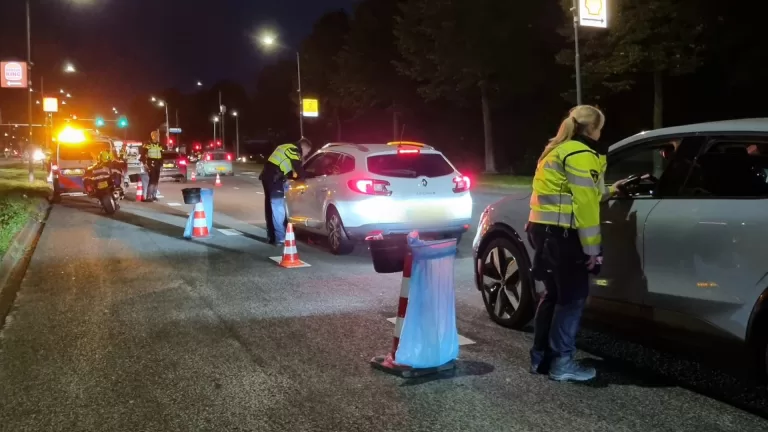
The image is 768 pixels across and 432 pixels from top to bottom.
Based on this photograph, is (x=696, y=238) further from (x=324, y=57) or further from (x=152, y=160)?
(x=324, y=57)

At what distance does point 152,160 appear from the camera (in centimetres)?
2086

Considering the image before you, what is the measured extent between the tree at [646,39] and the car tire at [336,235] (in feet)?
58.4

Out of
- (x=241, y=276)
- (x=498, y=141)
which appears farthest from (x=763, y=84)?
(x=241, y=276)

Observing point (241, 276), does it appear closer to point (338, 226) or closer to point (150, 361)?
point (338, 226)

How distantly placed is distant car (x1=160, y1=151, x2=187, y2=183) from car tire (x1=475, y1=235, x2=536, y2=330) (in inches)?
1095

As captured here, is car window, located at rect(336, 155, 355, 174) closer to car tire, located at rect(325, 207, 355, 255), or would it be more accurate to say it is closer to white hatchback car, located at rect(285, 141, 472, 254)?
white hatchback car, located at rect(285, 141, 472, 254)

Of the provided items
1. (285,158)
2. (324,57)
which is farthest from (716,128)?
(324,57)

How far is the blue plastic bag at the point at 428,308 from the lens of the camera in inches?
204

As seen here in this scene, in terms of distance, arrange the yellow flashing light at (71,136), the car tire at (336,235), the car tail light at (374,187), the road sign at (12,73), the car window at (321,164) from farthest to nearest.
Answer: the road sign at (12,73) → the yellow flashing light at (71,136) → the car window at (321,164) → the car tire at (336,235) → the car tail light at (374,187)

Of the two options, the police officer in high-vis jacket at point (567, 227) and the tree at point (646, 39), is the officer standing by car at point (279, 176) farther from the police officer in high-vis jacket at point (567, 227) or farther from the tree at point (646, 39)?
the tree at point (646, 39)

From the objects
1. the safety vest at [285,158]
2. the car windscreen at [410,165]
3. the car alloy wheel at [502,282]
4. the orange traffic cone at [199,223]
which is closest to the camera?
the car alloy wheel at [502,282]

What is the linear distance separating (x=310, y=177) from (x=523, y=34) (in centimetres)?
2592

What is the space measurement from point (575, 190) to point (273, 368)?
253cm

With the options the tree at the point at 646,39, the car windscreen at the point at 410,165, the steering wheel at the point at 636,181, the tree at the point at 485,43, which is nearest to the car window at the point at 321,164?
the car windscreen at the point at 410,165
